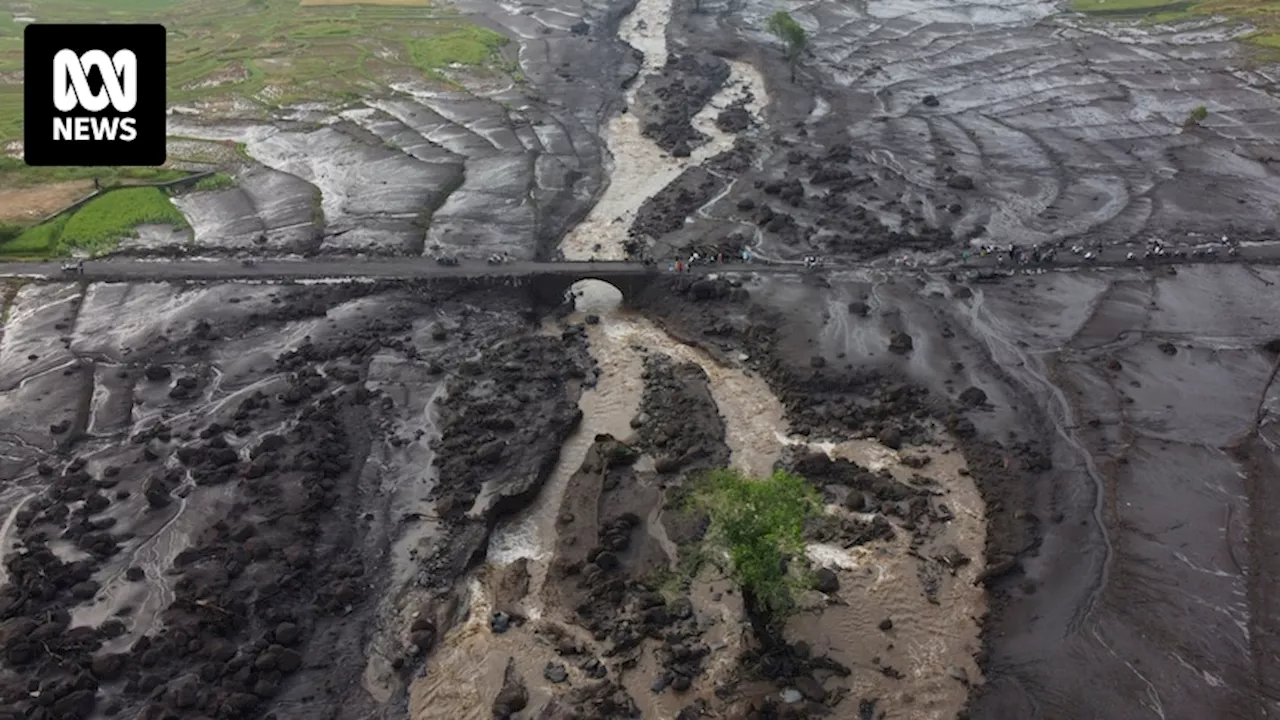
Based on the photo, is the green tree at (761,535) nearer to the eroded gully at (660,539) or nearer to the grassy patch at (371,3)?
the eroded gully at (660,539)

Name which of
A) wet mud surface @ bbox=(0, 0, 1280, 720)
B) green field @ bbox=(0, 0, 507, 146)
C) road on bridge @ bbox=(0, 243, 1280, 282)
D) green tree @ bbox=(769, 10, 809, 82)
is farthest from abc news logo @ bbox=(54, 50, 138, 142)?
green tree @ bbox=(769, 10, 809, 82)

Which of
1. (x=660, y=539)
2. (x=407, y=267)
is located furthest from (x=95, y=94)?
(x=660, y=539)

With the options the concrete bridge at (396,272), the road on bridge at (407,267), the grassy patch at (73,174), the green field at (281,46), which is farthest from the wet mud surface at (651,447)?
the green field at (281,46)

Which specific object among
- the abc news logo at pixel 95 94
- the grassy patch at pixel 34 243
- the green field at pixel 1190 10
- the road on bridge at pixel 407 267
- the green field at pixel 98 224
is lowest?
the grassy patch at pixel 34 243

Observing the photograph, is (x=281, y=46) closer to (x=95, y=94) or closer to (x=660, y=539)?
(x=95, y=94)

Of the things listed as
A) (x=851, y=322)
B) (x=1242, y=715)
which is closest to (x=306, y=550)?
(x=851, y=322)

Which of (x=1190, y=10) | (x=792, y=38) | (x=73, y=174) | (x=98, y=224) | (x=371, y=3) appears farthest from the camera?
(x=371, y=3)
